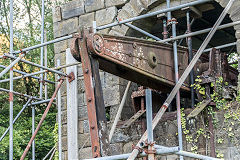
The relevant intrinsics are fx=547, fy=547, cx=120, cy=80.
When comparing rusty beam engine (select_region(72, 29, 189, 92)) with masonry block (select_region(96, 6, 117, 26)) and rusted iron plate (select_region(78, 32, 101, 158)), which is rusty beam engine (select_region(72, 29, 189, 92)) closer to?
rusted iron plate (select_region(78, 32, 101, 158))

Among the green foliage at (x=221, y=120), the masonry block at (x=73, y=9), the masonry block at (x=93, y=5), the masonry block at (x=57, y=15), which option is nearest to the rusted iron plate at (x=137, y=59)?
the green foliage at (x=221, y=120)

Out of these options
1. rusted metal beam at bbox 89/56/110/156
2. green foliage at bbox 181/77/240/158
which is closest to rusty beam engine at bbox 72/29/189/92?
rusted metal beam at bbox 89/56/110/156

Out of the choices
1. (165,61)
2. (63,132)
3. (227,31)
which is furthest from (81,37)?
(227,31)

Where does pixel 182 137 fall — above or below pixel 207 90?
below

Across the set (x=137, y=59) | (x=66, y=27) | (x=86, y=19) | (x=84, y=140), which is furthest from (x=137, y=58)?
(x=66, y=27)

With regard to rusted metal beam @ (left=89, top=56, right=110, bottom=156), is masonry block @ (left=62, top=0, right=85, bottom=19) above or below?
above

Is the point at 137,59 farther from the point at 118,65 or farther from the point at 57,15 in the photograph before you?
the point at 57,15

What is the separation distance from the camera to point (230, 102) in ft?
23.5

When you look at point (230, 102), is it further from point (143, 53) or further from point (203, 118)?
point (143, 53)

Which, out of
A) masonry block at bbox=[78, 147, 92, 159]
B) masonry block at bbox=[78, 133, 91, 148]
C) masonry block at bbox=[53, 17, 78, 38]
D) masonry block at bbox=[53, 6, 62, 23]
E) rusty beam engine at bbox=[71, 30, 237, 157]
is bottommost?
masonry block at bbox=[78, 147, 92, 159]

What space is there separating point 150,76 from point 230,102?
1.22 m

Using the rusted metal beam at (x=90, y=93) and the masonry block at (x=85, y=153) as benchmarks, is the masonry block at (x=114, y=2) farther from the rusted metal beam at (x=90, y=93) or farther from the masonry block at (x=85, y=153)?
the rusted metal beam at (x=90, y=93)

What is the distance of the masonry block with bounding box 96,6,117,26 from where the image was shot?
858cm

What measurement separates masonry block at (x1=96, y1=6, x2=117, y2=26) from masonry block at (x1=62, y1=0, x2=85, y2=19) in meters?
0.33
